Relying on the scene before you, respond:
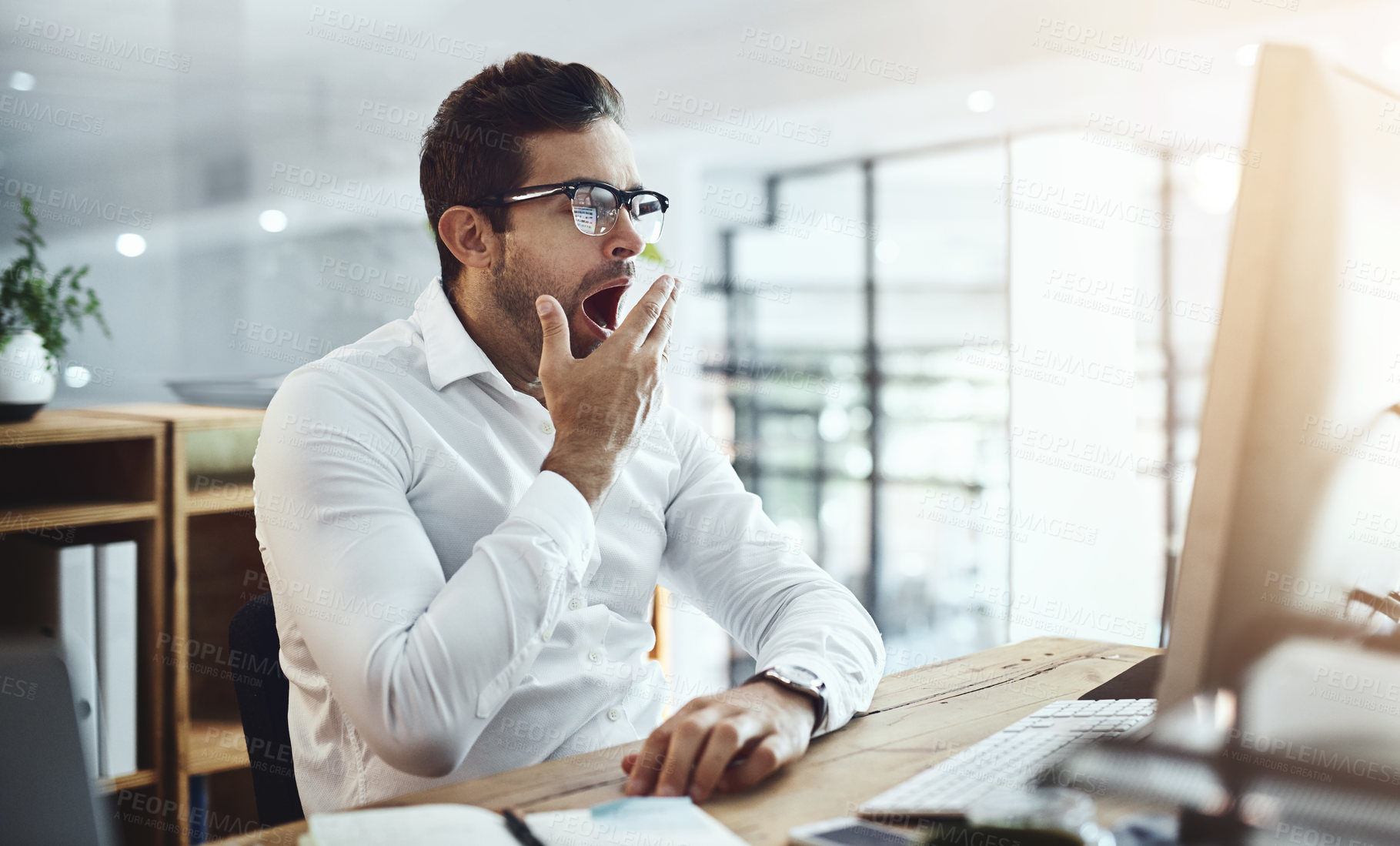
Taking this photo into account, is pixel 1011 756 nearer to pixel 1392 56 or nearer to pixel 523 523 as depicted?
pixel 523 523

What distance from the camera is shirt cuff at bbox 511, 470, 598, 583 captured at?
110cm

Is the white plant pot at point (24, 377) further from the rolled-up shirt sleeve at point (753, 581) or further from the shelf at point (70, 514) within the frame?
the rolled-up shirt sleeve at point (753, 581)

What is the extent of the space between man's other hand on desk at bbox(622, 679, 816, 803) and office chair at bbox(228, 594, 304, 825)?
0.52 metres

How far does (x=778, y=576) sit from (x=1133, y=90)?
9.33 feet

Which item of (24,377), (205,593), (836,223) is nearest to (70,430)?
(24,377)

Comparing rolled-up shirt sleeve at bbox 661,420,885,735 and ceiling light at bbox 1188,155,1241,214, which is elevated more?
ceiling light at bbox 1188,155,1241,214

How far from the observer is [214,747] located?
233 centimetres

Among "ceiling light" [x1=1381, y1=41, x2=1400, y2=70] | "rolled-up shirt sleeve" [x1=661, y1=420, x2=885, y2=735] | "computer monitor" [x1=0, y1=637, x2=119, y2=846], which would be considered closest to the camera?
"computer monitor" [x1=0, y1=637, x2=119, y2=846]

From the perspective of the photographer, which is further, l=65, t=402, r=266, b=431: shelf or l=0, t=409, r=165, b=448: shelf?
l=65, t=402, r=266, b=431: shelf

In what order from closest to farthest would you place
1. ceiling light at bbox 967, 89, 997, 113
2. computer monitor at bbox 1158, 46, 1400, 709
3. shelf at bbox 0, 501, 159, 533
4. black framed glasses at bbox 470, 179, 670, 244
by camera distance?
computer monitor at bbox 1158, 46, 1400, 709 → black framed glasses at bbox 470, 179, 670, 244 → shelf at bbox 0, 501, 159, 533 → ceiling light at bbox 967, 89, 997, 113

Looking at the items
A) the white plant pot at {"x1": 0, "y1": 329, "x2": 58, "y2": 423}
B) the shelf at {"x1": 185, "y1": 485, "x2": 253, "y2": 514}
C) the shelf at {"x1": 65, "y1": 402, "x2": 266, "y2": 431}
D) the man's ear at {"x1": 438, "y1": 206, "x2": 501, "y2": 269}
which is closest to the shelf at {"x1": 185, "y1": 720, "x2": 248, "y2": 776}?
the shelf at {"x1": 185, "y1": 485, "x2": 253, "y2": 514}

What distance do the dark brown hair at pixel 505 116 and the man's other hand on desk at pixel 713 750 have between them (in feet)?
2.76

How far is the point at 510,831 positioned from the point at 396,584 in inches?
14.1

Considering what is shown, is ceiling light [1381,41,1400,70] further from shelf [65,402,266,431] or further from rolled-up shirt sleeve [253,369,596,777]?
shelf [65,402,266,431]
